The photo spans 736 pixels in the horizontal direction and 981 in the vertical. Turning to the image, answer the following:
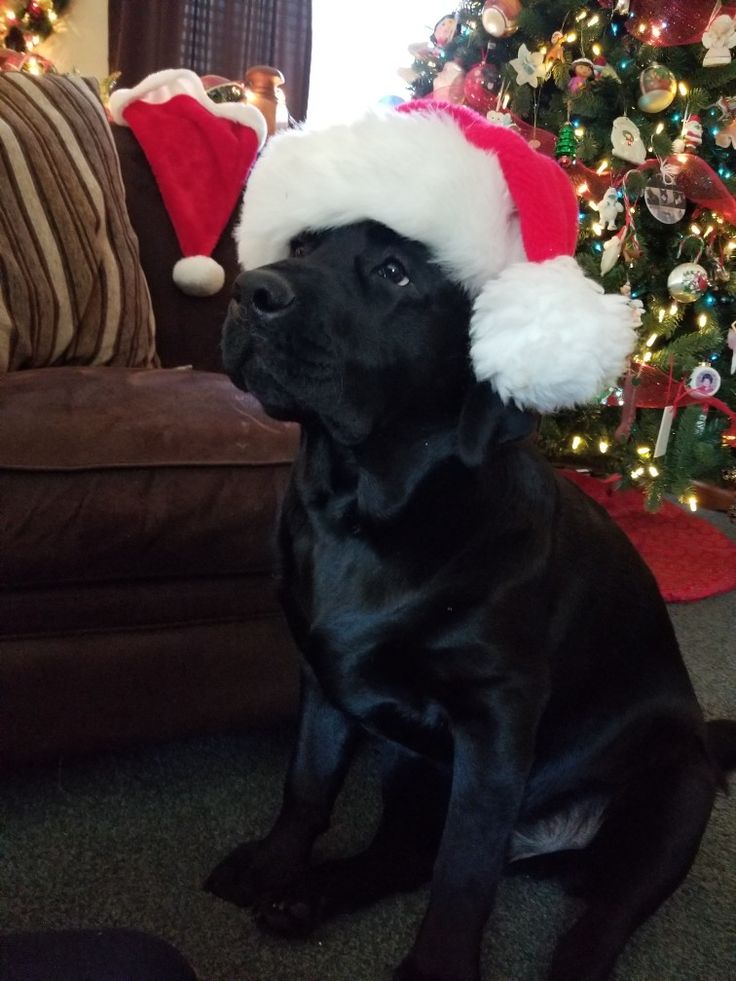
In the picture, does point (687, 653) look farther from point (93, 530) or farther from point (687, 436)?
point (93, 530)

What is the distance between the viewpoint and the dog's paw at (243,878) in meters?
0.87

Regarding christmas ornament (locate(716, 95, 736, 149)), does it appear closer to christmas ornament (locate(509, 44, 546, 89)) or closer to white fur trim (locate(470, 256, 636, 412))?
christmas ornament (locate(509, 44, 546, 89))

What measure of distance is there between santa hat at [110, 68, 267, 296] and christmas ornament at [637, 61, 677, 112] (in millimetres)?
1015

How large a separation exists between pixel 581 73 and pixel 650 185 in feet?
1.15

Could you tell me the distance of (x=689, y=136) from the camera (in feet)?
6.46

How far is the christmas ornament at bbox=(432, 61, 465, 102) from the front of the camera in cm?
240

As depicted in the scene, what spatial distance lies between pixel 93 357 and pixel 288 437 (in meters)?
0.50

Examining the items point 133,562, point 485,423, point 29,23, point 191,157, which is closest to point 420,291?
point 485,423

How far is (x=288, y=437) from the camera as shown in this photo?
1.04 m

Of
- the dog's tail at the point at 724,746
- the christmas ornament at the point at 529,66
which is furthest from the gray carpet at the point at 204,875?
the christmas ornament at the point at 529,66

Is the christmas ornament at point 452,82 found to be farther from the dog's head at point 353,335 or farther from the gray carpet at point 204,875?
the gray carpet at point 204,875

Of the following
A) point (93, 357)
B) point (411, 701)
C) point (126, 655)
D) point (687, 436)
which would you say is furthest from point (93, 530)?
point (687, 436)

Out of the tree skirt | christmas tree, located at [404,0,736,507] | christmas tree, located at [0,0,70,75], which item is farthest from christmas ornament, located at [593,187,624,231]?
christmas tree, located at [0,0,70,75]

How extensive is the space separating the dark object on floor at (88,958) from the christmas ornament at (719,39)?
2141mm
